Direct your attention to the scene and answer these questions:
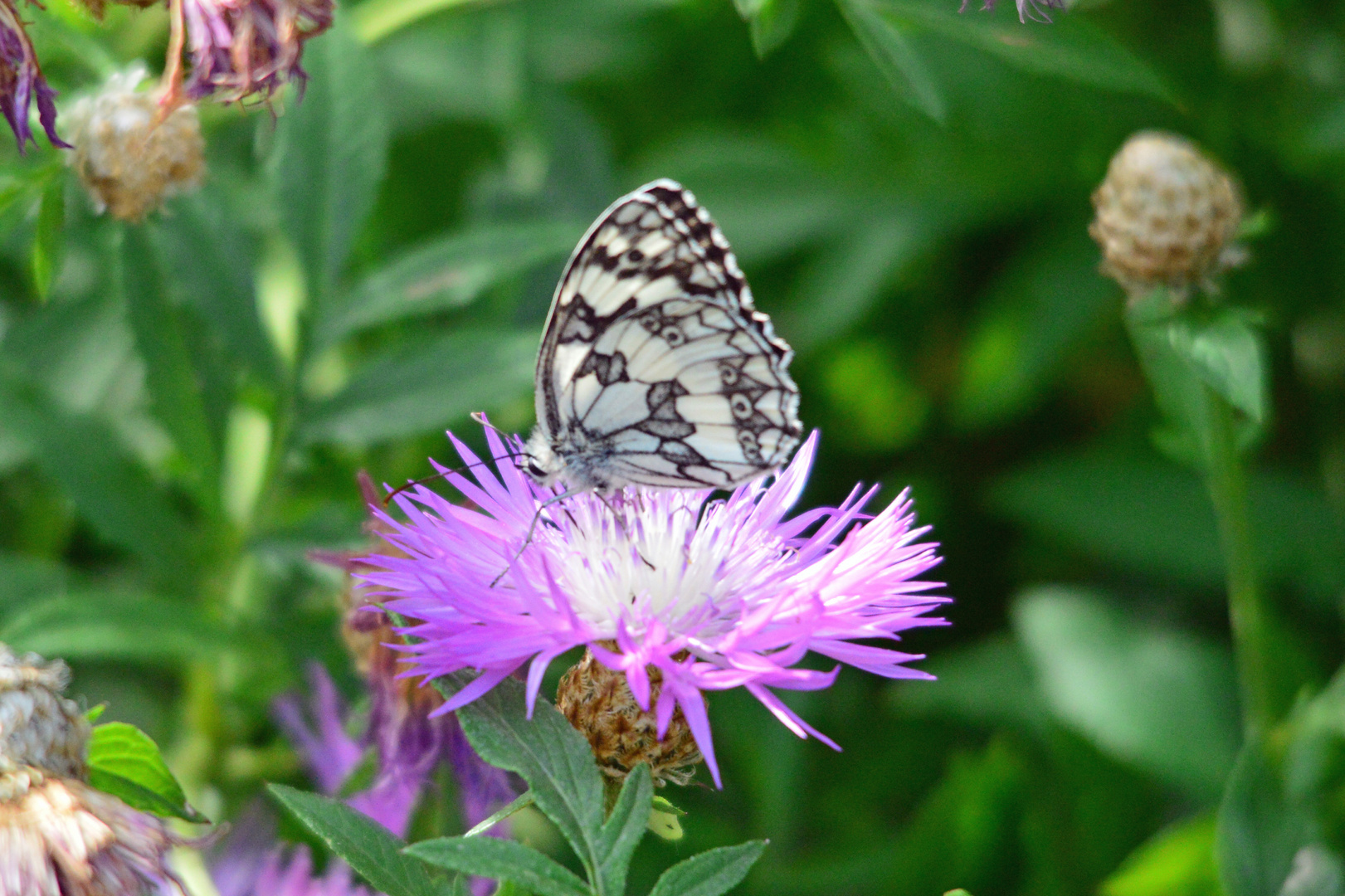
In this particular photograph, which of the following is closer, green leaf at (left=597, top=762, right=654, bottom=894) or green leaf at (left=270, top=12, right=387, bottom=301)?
green leaf at (left=597, top=762, right=654, bottom=894)

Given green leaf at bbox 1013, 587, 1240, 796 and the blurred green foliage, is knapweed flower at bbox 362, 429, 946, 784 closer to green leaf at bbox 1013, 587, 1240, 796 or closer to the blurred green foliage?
the blurred green foliage

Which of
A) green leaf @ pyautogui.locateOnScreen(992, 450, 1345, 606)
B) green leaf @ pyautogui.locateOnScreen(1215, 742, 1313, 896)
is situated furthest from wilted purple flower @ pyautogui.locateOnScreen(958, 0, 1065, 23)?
green leaf @ pyautogui.locateOnScreen(992, 450, 1345, 606)

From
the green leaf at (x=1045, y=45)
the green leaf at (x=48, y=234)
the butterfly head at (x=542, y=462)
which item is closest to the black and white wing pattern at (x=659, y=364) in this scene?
the butterfly head at (x=542, y=462)

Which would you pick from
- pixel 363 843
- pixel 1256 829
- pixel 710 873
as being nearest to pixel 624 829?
pixel 710 873

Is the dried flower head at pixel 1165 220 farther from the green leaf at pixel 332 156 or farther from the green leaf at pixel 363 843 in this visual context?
the green leaf at pixel 363 843

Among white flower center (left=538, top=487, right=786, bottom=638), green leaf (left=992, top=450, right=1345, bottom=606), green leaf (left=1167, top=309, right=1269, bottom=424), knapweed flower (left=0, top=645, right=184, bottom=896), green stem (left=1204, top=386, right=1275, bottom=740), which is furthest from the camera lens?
green leaf (left=992, top=450, right=1345, bottom=606)

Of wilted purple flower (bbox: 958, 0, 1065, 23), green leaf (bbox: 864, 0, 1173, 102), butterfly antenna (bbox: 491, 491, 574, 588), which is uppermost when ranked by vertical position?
wilted purple flower (bbox: 958, 0, 1065, 23)

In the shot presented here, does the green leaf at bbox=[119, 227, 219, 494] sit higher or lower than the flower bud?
higher
